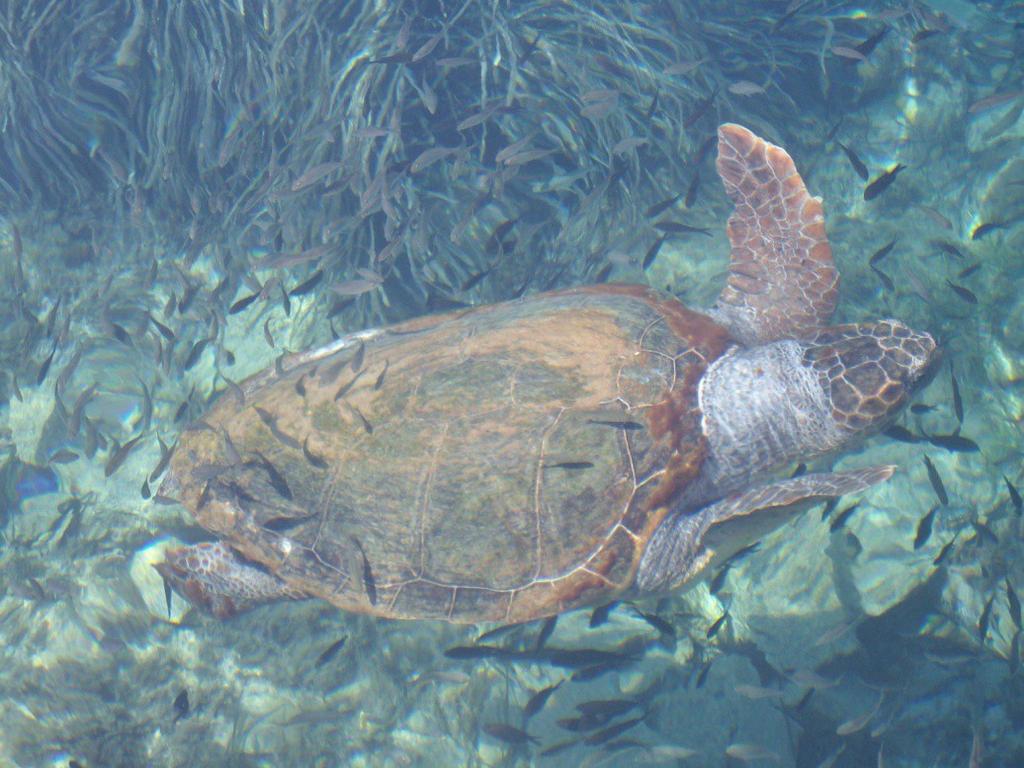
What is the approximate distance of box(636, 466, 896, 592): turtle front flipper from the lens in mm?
2820

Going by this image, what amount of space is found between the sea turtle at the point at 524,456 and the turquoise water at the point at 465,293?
548 millimetres

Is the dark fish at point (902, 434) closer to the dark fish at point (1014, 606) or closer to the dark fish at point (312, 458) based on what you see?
the dark fish at point (1014, 606)

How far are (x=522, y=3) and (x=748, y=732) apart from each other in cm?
583

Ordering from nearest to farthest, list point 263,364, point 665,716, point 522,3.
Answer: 1. point 665,716
2. point 263,364
3. point 522,3

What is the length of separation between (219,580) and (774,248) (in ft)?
13.6

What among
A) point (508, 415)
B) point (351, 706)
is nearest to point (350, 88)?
point (508, 415)

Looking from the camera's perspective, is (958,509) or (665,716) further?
(958,509)

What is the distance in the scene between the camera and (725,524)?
300cm

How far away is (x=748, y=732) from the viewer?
3420 millimetres

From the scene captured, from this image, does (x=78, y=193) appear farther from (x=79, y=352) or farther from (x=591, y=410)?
(x=591, y=410)

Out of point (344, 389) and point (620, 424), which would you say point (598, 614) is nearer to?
point (620, 424)

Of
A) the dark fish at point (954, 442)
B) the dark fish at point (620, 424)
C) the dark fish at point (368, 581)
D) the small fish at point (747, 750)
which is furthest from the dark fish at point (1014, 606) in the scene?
the dark fish at point (368, 581)

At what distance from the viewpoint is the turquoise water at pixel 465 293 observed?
3.46 metres

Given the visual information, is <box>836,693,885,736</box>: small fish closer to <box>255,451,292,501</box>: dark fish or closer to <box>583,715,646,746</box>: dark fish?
<box>583,715,646,746</box>: dark fish
